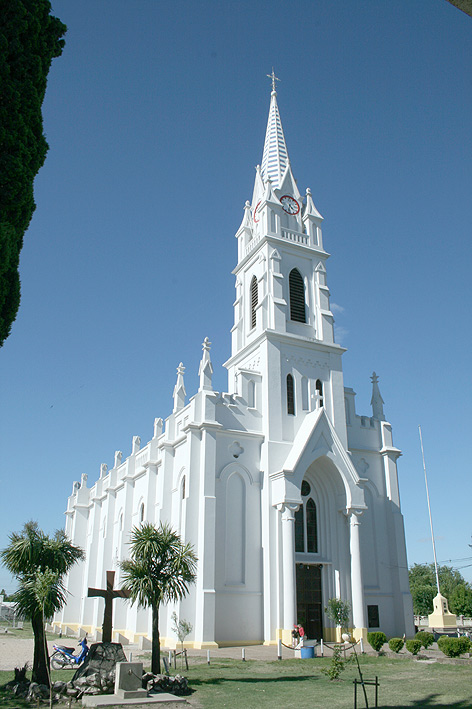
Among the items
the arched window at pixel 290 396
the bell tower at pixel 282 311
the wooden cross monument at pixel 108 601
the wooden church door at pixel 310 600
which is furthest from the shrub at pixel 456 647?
the arched window at pixel 290 396

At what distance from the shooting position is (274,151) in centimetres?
4522

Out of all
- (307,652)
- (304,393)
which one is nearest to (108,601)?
(307,652)

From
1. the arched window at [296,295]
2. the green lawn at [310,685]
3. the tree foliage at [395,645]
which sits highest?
the arched window at [296,295]

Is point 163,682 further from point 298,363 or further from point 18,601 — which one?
point 298,363

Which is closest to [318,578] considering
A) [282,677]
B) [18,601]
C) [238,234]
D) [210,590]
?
[210,590]

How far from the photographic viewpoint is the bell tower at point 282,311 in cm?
3559

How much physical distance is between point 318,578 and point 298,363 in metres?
12.9

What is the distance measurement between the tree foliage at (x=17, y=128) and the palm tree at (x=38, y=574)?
26.5 feet

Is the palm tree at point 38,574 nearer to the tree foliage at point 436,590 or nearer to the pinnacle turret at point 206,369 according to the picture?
the pinnacle turret at point 206,369

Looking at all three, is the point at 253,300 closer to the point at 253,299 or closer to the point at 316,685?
the point at 253,299

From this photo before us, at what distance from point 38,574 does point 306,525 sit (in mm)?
19756

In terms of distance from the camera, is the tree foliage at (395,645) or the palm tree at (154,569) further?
the tree foliage at (395,645)

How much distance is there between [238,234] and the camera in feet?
145

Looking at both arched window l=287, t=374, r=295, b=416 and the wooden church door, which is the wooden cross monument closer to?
the wooden church door
